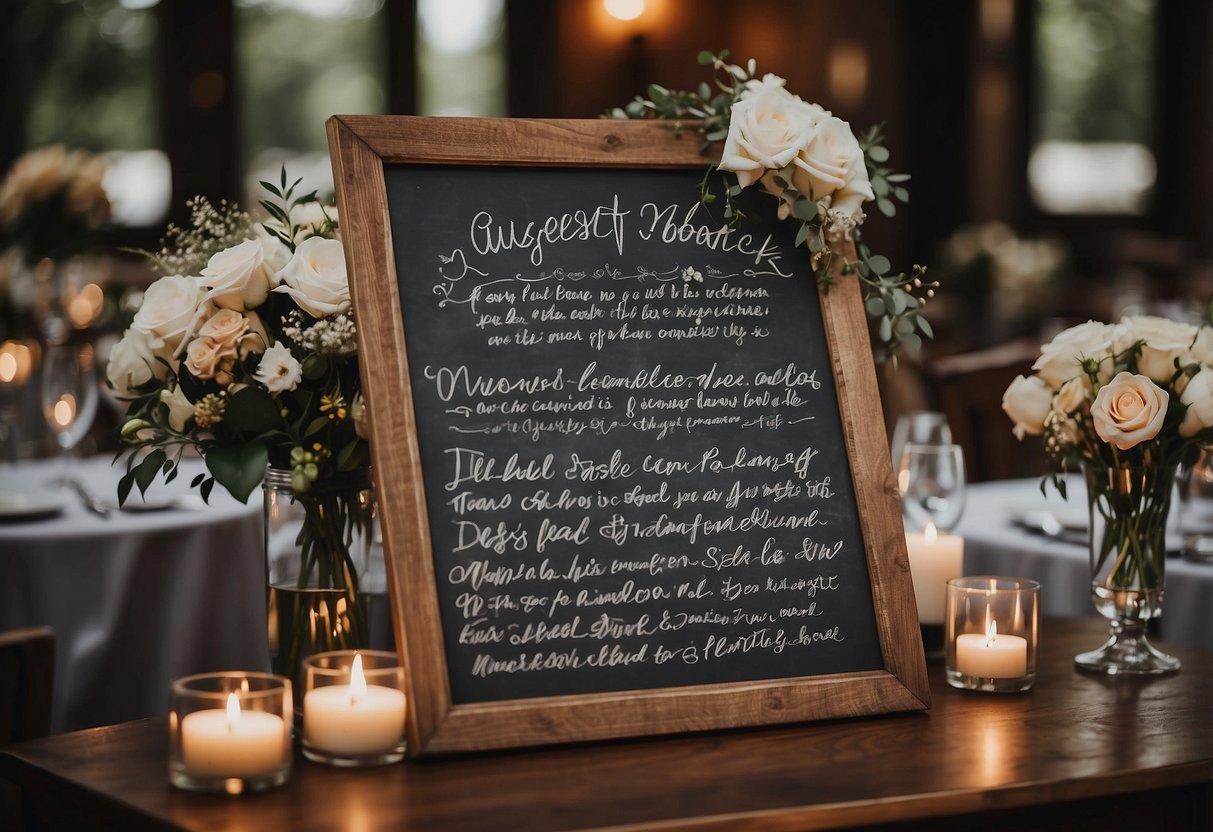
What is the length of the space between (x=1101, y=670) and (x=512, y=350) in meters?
0.70

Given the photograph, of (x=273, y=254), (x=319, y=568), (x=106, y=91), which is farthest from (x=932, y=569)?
(x=106, y=91)

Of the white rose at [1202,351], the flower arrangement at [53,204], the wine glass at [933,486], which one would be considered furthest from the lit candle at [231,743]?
the flower arrangement at [53,204]

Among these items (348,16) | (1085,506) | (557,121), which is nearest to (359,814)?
(557,121)

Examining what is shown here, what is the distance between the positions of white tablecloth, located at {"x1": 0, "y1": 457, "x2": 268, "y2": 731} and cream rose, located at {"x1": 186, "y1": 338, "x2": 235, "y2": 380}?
4.67 feet

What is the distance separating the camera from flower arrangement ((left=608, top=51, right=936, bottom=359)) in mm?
1369

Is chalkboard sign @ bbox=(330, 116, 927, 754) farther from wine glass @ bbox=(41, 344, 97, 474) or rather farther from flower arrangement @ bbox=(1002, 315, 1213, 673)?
wine glass @ bbox=(41, 344, 97, 474)

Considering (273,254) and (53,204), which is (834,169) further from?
(53,204)

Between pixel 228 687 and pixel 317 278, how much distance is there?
36cm

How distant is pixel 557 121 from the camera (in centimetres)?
135

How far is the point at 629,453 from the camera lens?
131cm

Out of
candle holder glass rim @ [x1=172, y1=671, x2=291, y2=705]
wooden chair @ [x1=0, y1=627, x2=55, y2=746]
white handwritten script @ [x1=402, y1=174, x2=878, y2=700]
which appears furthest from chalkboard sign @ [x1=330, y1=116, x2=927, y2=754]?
wooden chair @ [x1=0, y1=627, x2=55, y2=746]

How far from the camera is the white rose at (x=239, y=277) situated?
1271 millimetres

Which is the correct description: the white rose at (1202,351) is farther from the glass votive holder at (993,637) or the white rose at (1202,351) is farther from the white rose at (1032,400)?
the glass votive holder at (993,637)

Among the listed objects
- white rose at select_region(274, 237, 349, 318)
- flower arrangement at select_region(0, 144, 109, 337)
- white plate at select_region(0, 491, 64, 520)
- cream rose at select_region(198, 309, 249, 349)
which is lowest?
white plate at select_region(0, 491, 64, 520)
